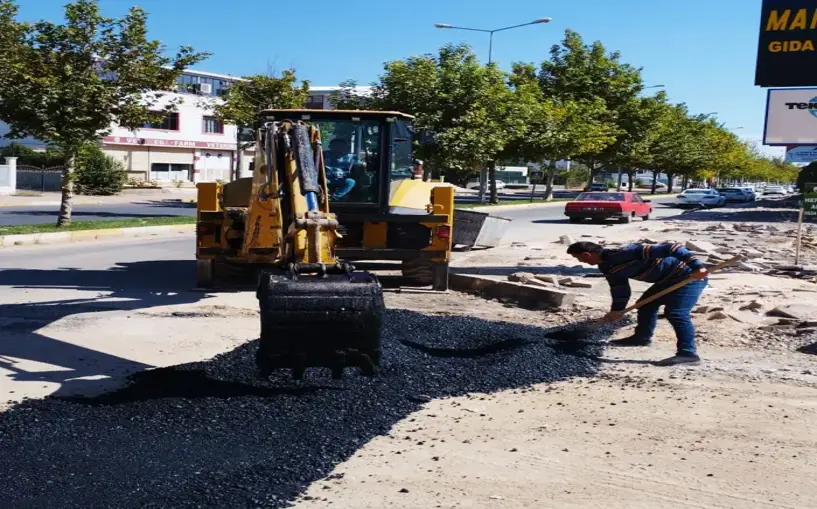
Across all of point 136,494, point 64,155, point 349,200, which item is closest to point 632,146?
point 64,155

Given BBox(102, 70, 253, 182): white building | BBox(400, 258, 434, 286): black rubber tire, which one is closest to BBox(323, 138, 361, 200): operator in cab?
BBox(400, 258, 434, 286): black rubber tire

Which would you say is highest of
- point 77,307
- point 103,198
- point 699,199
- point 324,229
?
point 699,199

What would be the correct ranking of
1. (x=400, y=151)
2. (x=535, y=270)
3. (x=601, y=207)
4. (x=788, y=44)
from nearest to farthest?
1. (x=400, y=151)
2. (x=535, y=270)
3. (x=788, y=44)
4. (x=601, y=207)

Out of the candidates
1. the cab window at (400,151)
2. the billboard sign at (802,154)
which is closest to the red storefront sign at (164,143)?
the billboard sign at (802,154)

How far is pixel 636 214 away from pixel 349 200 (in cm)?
2363

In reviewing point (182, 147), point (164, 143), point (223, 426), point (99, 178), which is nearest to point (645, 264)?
point (223, 426)

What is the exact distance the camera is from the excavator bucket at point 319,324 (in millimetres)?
5680

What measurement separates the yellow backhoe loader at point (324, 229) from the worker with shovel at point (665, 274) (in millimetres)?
2530

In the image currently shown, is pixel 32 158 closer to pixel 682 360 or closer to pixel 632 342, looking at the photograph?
pixel 632 342

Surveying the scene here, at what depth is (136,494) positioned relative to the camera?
4477 millimetres

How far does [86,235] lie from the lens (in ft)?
61.2

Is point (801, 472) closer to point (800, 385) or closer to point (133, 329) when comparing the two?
point (800, 385)

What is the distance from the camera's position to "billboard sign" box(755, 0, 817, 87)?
18.8 m

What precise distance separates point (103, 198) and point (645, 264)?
3233cm
